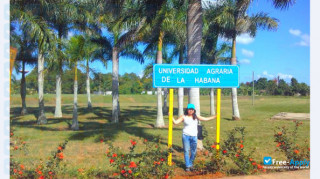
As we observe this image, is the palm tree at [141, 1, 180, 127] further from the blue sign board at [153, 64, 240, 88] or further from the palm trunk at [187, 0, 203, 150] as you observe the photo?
the blue sign board at [153, 64, 240, 88]

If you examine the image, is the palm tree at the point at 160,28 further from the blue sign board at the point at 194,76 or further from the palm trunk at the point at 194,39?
the blue sign board at the point at 194,76

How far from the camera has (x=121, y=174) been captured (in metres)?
4.95

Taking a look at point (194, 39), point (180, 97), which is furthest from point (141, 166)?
point (180, 97)

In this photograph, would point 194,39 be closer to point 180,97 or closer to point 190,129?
point 190,129

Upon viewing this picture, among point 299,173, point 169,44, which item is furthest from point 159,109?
point 299,173

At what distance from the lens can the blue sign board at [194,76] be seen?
20.4ft

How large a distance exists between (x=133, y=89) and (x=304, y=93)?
1788 inches

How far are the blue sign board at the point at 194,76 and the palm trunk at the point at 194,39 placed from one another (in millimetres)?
1585

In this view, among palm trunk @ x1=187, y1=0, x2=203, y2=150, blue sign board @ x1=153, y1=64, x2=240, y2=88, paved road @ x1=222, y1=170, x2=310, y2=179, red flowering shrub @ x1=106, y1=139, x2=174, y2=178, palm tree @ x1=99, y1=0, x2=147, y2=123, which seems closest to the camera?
red flowering shrub @ x1=106, y1=139, x2=174, y2=178

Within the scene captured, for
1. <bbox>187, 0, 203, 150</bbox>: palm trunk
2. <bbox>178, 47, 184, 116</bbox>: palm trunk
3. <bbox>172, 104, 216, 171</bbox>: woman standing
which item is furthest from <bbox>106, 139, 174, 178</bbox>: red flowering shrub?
<bbox>178, 47, 184, 116</bbox>: palm trunk

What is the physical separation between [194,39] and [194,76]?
219 cm

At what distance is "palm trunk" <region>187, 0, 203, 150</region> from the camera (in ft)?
26.5

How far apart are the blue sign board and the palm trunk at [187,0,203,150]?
1.58 m

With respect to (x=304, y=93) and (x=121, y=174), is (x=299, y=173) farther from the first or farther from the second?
(x=304, y=93)
